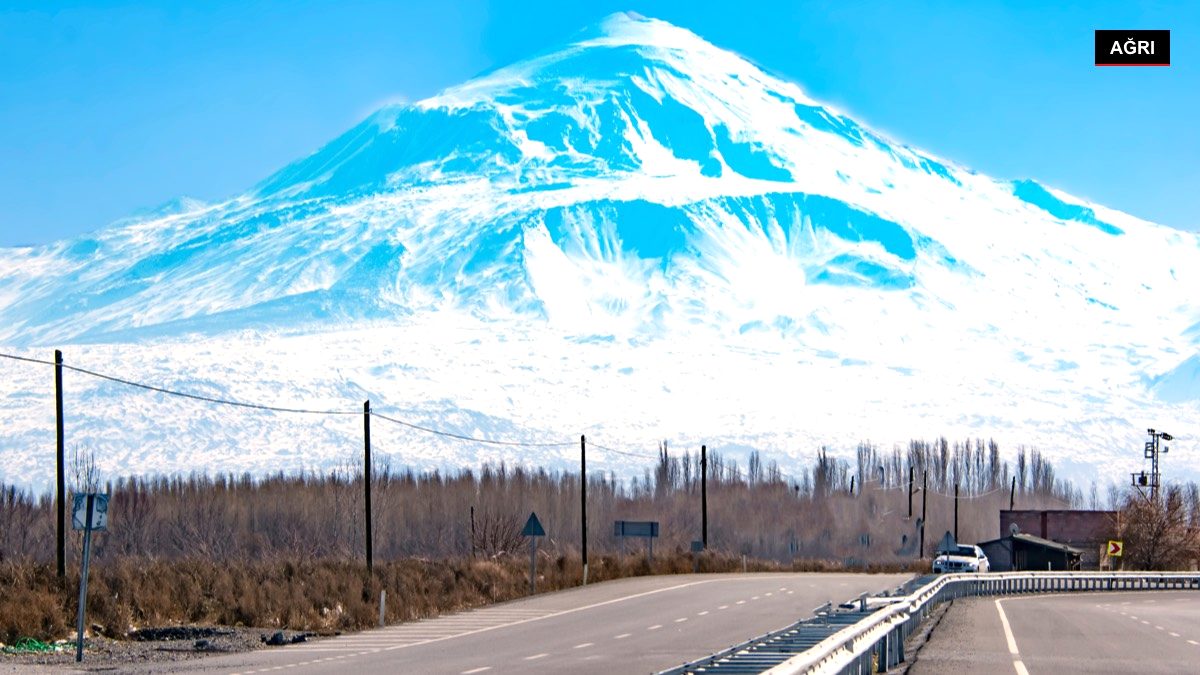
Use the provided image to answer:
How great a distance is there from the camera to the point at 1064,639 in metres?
32.6

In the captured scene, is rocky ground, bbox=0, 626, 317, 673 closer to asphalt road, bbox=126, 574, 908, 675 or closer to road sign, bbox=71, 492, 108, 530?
asphalt road, bbox=126, 574, 908, 675

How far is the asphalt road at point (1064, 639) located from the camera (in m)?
26.3

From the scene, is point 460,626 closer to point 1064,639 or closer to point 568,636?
point 568,636

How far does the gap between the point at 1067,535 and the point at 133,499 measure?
181 ft

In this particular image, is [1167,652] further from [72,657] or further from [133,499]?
[133,499]

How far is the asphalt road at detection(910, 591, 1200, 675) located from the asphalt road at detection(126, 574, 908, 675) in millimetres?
3604

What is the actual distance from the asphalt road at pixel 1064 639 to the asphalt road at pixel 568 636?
11.8ft

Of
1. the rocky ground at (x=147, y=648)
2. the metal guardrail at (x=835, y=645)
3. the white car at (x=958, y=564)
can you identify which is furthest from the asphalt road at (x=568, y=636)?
the white car at (x=958, y=564)

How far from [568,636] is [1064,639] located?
8809 millimetres

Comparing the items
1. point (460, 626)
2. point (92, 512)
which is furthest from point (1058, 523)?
point (92, 512)

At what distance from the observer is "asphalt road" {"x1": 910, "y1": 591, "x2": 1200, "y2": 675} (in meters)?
26.3

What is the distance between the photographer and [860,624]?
2308 centimetres

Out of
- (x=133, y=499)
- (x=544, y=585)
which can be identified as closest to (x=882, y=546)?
(x=133, y=499)

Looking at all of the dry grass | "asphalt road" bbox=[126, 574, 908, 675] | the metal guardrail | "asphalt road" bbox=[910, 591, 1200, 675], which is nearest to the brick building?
"asphalt road" bbox=[126, 574, 908, 675]
